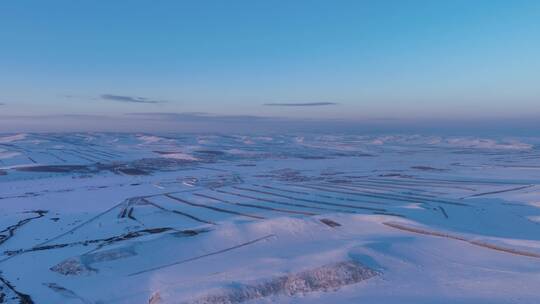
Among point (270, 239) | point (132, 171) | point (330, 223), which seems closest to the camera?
point (270, 239)

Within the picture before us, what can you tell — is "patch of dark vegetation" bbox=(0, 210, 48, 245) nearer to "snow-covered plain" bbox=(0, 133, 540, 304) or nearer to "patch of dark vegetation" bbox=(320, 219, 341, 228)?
"snow-covered plain" bbox=(0, 133, 540, 304)

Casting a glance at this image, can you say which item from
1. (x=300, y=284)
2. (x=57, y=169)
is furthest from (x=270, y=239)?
(x=57, y=169)

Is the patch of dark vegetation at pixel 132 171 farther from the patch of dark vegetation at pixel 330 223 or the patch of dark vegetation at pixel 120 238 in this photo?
the patch of dark vegetation at pixel 330 223

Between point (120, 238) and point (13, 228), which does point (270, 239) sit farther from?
point (13, 228)

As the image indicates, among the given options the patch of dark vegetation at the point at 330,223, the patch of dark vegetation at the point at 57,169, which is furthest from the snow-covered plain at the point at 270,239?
the patch of dark vegetation at the point at 57,169

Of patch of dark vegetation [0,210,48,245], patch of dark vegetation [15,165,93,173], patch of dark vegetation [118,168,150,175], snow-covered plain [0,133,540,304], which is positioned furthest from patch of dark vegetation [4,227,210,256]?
patch of dark vegetation [15,165,93,173]

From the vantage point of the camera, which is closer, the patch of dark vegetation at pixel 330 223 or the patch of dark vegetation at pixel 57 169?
the patch of dark vegetation at pixel 330 223

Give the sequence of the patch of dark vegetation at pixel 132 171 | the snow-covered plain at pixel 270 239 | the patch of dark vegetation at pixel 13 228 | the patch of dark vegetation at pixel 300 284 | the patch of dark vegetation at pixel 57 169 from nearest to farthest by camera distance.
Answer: the patch of dark vegetation at pixel 300 284
the snow-covered plain at pixel 270 239
the patch of dark vegetation at pixel 13 228
the patch of dark vegetation at pixel 132 171
the patch of dark vegetation at pixel 57 169

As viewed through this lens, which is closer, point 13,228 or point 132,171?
point 13,228

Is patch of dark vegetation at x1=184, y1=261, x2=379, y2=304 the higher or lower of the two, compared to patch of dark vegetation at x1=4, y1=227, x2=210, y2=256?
higher
